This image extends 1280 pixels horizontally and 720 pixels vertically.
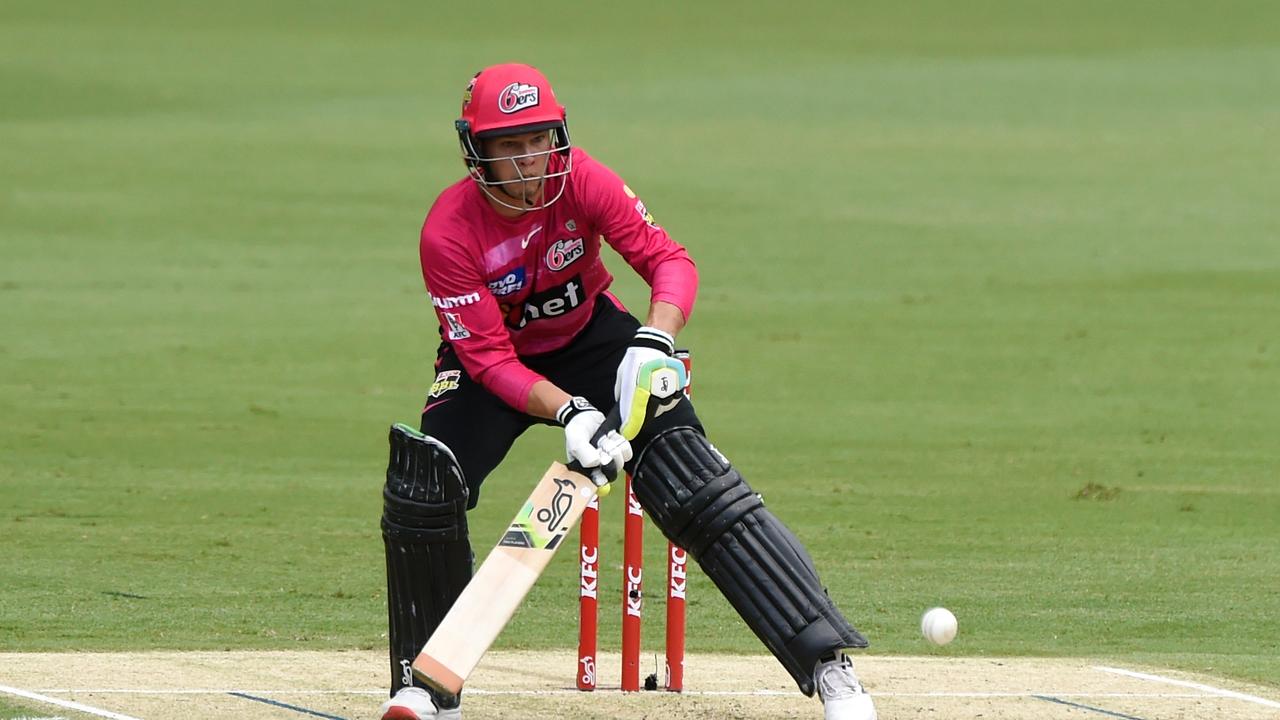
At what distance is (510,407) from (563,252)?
0.50m

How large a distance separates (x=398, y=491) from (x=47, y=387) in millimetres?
10458

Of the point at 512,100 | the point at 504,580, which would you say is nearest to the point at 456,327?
the point at 512,100

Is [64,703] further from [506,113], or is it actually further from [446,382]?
[506,113]

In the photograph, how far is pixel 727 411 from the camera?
1481cm

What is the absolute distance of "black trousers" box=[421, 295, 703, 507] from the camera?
5.91m

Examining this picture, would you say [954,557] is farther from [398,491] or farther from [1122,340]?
[1122,340]

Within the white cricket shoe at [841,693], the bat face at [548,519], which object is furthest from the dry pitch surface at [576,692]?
the bat face at [548,519]

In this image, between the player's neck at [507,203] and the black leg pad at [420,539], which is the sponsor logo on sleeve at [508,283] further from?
the black leg pad at [420,539]

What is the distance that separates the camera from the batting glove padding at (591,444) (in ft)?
18.0

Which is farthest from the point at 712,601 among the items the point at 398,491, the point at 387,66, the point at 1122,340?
the point at 387,66

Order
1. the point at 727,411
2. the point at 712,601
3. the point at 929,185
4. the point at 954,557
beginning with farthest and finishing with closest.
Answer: the point at 929,185 < the point at 727,411 < the point at 954,557 < the point at 712,601

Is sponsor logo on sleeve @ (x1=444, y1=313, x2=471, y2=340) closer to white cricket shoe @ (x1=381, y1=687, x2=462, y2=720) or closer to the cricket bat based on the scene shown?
the cricket bat

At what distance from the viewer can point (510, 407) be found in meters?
5.96

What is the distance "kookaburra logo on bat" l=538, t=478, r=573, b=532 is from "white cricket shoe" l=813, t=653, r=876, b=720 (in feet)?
2.75
